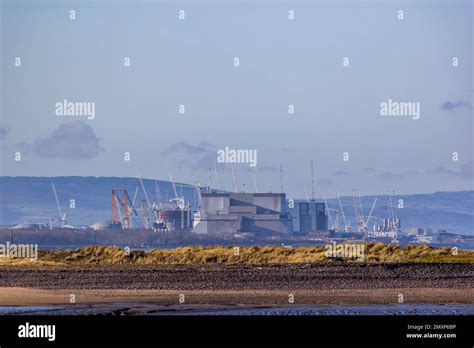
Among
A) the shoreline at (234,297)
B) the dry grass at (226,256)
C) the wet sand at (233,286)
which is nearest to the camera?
the shoreline at (234,297)

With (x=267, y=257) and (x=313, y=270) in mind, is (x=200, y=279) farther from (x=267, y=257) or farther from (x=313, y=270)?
(x=267, y=257)

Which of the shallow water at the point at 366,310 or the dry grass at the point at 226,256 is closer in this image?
the shallow water at the point at 366,310

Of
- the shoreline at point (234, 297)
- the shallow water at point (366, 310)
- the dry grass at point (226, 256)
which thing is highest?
the dry grass at point (226, 256)

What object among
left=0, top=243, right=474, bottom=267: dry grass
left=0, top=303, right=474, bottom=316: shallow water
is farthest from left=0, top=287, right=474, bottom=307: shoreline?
left=0, top=243, right=474, bottom=267: dry grass

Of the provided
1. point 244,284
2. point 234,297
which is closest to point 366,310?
point 234,297

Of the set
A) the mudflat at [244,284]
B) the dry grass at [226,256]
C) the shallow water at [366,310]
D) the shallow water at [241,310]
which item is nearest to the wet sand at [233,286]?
the mudflat at [244,284]

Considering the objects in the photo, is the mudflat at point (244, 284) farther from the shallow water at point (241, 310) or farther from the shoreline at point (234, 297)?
the shallow water at point (241, 310)

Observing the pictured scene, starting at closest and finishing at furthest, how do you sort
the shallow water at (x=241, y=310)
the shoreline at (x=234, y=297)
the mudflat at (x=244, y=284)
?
1. the shallow water at (x=241, y=310)
2. the shoreline at (x=234, y=297)
3. the mudflat at (x=244, y=284)

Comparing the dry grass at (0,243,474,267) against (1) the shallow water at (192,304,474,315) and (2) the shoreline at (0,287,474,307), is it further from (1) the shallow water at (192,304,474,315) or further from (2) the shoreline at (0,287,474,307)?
(1) the shallow water at (192,304,474,315)

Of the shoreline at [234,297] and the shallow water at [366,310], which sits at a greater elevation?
the shoreline at [234,297]
